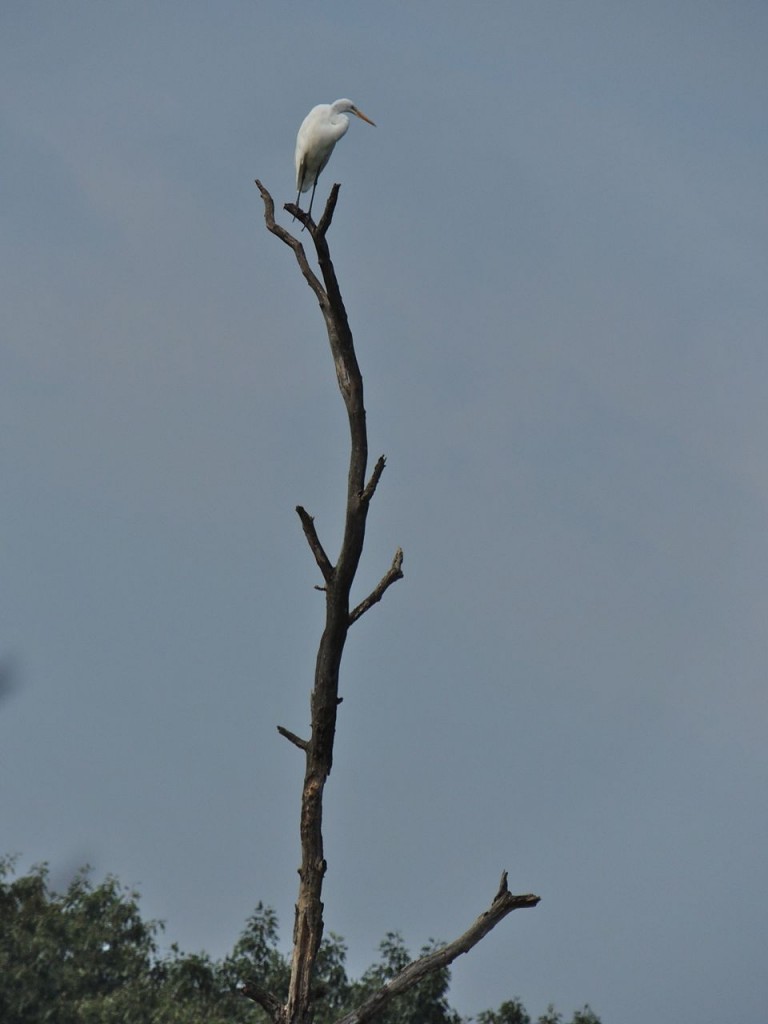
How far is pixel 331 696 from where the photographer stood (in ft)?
22.1

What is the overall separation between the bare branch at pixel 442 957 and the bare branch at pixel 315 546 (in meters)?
1.67

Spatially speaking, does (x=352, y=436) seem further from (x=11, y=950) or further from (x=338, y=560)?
(x=11, y=950)

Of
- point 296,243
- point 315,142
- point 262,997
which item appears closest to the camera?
point 262,997

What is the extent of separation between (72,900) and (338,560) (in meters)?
17.7

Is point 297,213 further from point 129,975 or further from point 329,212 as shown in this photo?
point 129,975

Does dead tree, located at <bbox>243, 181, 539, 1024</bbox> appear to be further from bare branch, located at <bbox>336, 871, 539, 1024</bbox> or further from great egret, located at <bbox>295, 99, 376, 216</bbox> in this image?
great egret, located at <bbox>295, 99, 376, 216</bbox>

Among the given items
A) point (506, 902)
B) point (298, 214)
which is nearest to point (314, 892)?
point (506, 902)

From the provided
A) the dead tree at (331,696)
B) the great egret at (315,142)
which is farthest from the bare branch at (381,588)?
the great egret at (315,142)

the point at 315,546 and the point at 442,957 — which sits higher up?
the point at 315,546

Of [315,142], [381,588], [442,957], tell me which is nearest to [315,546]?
[381,588]

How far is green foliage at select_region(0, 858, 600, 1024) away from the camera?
765 inches

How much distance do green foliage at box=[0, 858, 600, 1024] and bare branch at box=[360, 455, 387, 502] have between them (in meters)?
13.1

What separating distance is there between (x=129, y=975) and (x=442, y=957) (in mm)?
16828

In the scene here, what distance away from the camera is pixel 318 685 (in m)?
6.75
